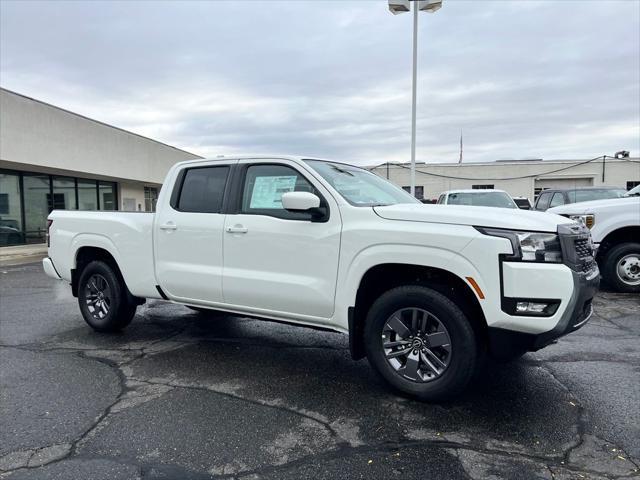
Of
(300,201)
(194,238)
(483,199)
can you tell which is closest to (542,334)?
(300,201)

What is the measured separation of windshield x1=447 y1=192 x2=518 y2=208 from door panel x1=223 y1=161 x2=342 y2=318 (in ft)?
26.1

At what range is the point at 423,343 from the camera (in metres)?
3.64

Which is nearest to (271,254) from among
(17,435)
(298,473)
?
(298,473)

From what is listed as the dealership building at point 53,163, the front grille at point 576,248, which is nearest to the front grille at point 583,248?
the front grille at point 576,248

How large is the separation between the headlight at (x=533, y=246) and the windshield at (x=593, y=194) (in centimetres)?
968

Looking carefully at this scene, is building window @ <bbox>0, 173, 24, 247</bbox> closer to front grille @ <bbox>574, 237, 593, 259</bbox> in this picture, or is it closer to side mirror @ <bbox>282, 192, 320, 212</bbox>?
side mirror @ <bbox>282, 192, 320, 212</bbox>

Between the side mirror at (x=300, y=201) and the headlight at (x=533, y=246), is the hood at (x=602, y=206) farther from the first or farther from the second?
the side mirror at (x=300, y=201)

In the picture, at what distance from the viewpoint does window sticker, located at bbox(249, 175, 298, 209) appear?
4406 mm

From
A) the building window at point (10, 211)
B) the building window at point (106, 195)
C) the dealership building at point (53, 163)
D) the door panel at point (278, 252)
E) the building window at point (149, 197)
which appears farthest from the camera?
the building window at point (149, 197)

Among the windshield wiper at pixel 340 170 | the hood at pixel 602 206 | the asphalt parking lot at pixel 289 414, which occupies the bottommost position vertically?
the asphalt parking lot at pixel 289 414

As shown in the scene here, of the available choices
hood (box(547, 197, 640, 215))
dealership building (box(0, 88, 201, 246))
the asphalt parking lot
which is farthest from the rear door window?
dealership building (box(0, 88, 201, 246))

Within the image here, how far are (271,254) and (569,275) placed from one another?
7.73 ft

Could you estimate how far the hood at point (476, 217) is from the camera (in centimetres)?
334

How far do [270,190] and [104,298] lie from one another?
2.75 metres
